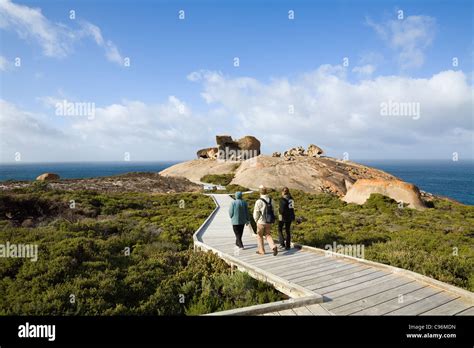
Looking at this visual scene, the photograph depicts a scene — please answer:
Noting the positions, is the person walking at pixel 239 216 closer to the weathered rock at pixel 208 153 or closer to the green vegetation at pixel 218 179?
the green vegetation at pixel 218 179

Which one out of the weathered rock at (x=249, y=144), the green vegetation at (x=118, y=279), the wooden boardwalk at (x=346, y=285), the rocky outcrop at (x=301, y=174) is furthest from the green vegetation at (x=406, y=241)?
the weathered rock at (x=249, y=144)

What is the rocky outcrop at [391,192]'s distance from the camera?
82.4 feet

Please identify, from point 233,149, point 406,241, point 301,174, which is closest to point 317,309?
point 406,241

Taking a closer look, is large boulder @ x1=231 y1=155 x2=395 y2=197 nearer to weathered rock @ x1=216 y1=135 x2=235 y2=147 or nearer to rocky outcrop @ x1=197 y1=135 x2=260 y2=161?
rocky outcrop @ x1=197 y1=135 x2=260 y2=161

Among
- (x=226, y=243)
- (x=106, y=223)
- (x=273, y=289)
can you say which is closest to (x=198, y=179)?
(x=106, y=223)

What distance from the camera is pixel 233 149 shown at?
218ft

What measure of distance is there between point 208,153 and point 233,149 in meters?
7.34

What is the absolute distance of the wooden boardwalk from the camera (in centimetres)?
459

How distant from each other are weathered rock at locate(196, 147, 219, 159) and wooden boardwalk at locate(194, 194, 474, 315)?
196 ft

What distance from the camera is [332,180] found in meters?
39.8

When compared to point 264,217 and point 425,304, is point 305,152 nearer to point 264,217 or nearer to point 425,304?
point 264,217

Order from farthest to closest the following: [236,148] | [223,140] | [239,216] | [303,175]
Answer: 1. [236,148]
2. [223,140]
3. [303,175]
4. [239,216]
